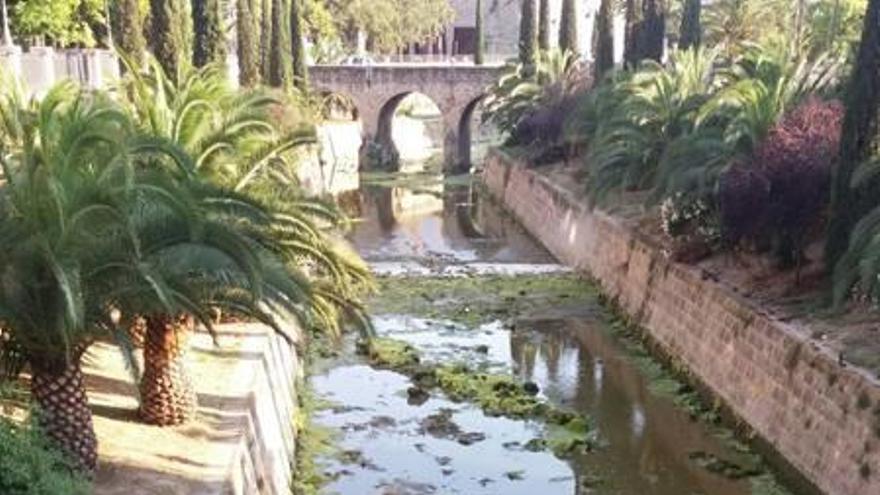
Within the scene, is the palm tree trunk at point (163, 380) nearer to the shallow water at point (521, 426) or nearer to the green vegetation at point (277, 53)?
the shallow water at point (521, 426)

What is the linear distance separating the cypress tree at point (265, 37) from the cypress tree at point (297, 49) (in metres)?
4.46

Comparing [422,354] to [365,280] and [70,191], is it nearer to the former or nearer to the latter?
[365,280]

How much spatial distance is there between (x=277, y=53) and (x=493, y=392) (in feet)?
81.1

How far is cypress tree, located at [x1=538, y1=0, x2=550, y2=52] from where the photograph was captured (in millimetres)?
48009

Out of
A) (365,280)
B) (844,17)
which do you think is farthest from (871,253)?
(844,17)

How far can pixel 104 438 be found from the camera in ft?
37.8

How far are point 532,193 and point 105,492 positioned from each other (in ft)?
88.3

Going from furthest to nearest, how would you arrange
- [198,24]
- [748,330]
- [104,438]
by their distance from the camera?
[198,24] < [748,330] < [104,438]

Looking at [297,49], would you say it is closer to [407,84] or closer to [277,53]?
[277,53]

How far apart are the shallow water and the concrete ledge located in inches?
50.8

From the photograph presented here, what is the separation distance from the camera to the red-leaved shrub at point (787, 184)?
17.2 meters

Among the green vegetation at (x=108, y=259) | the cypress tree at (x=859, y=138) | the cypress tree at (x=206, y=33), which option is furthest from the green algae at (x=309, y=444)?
the cypress tree at (x=206, y=33)

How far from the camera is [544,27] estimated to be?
4878cm

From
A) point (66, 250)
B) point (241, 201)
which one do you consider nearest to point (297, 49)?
point (241, 201)
